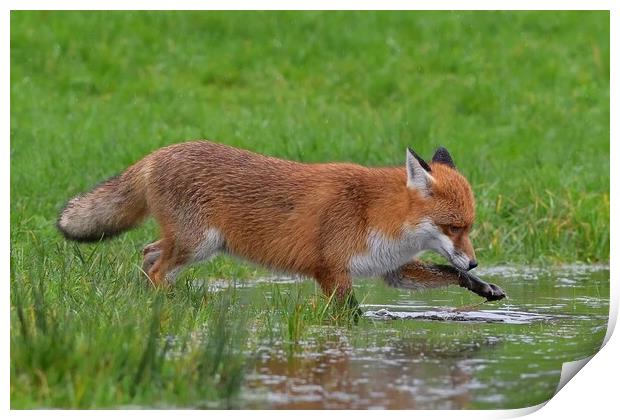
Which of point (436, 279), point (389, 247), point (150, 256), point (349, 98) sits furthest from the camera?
point (349, 98)

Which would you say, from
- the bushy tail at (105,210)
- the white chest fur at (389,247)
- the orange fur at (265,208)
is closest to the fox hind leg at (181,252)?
the orange fur at (265,208)

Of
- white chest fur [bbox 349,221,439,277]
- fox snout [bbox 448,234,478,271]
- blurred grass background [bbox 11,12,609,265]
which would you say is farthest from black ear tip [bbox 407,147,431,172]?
blurred grass background [bbox 11,12,609,265]

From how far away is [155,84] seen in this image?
16.4 m

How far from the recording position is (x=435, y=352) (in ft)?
24.3

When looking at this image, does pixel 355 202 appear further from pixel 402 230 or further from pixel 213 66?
pixel 213 66

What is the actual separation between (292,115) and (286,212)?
21.0 feet

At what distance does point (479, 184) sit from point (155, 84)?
18.0ft

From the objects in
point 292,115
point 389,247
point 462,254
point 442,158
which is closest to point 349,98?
point 292,115

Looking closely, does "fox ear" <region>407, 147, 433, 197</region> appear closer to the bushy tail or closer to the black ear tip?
the black ear tip

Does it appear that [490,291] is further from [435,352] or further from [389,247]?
[435,352]

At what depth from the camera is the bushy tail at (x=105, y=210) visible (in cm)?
937

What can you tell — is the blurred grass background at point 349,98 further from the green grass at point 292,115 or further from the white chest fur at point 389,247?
the white chest fur at point 389,247

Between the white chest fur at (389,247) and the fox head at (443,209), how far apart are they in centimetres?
1
